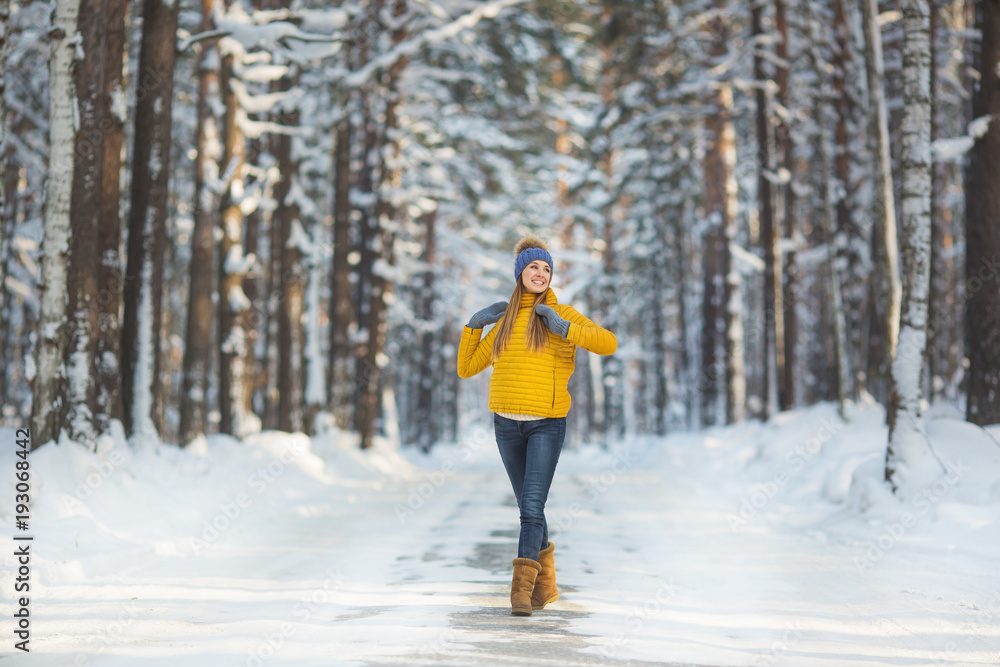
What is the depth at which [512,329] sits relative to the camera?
5.50 meters

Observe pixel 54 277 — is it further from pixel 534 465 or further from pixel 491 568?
pixel 534 465

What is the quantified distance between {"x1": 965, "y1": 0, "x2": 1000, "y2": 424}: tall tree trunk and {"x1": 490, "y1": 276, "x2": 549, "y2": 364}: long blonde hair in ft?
21.4

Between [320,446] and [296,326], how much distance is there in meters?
2.38

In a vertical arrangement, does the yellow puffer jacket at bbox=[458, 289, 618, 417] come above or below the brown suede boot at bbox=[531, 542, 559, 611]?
above

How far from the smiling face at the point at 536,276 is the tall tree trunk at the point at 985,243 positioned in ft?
21.2

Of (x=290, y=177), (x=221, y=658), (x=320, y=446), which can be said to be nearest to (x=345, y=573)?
(x=221, y=658)

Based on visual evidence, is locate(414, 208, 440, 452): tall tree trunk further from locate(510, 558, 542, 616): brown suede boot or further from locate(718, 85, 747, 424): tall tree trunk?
locate(510, 558, 542, 616): brown suede boot

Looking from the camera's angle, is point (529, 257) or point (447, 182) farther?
point (447, 182)

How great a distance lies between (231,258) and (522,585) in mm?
10905

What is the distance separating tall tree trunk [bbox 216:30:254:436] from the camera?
14578 mm

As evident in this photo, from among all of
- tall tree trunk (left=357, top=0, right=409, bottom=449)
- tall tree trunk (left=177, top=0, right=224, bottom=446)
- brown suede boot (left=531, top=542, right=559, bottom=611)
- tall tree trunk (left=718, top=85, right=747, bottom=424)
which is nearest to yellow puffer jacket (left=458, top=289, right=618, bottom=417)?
brown suede boot (left=531, top=542, right=559, bottom=611)

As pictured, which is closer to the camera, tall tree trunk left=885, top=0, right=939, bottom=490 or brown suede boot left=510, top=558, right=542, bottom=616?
brown suede boot left=510, top=558, right=542, bottom=616

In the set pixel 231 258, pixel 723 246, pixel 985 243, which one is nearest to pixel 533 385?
pixel 985 243

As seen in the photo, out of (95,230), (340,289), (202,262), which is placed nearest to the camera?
(95,230)
